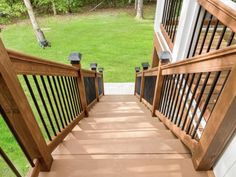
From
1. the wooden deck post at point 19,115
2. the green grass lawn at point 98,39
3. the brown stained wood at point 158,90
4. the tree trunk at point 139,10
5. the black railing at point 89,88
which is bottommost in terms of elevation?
the green grass lawn at point 98,39

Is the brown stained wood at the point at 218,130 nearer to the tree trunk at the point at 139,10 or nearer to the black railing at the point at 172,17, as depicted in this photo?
the black railing at the point at 172,17

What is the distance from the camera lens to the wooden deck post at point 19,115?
1.15 metres

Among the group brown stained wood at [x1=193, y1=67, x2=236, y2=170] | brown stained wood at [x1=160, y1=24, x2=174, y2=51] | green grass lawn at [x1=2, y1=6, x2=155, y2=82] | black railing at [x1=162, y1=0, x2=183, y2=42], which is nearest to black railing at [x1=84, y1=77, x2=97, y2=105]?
brown stained wood at [x1=160, y1=24, x2=174, y2=51]

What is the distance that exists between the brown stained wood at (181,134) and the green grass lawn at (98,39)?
456 cm

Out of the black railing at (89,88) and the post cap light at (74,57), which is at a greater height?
the post cap light at (74,57)

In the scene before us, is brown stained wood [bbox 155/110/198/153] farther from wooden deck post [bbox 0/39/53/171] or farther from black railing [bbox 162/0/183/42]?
black railing [bbox 162/0/183/42]

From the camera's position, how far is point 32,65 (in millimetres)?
1473

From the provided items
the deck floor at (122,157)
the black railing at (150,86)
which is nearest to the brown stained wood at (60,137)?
the deck floor at (122,157)

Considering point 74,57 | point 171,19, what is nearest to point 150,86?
point 171,19

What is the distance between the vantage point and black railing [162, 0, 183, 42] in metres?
4.10

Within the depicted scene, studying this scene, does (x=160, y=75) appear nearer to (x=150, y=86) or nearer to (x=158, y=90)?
(x=158, y=90)

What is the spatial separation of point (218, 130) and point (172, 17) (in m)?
3.52

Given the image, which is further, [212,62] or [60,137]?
[60,137]

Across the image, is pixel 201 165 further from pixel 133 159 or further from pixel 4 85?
pixel 4 85
